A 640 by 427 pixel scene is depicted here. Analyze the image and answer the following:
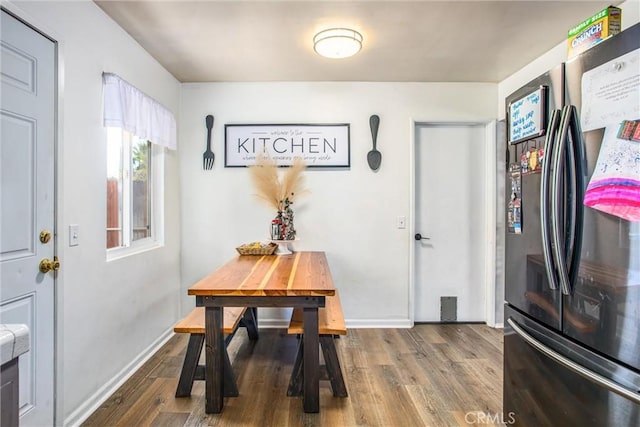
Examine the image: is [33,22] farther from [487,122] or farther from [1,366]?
[487,122]

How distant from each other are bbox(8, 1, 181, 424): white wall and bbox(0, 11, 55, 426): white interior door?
64mm

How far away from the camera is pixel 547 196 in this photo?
1.29 m

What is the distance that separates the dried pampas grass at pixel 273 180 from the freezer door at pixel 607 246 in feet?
6.91

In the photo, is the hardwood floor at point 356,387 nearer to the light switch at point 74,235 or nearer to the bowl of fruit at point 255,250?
the bowl of fruit at point 255,250

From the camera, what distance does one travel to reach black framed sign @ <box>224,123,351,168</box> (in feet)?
10.5

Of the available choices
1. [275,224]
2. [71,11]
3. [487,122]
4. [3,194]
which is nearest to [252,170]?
[275,224]

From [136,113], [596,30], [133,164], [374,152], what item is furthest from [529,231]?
[133,164]

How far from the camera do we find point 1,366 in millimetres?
729

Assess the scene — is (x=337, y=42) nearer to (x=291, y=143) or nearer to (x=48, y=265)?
(x=291, y=143)

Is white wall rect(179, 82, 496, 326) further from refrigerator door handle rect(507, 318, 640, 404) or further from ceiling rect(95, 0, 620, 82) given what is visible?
refrigerator door handle rect(507, 318, 640, 404)

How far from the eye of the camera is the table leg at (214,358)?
6.00 feet

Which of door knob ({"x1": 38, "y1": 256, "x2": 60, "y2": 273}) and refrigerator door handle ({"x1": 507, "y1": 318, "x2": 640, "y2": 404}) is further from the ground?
door knob ({"x1": 38, "y1": 256, "x2": 60, "y2": 273})

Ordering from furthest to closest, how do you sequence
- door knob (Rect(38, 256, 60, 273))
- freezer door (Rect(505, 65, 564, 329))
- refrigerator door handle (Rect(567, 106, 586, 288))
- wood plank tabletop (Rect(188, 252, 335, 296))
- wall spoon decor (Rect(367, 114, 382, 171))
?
wall spoon decor (Rect(367, 114, 382, 171)) → wood plank tabletop (Rect(188, 252, 335, 296)) → door knob (Rect(38, 256, 60, 273)) → freezer door (Rect(505, 65, 564, 329)) → refrigerator door handle (Rect(567, 106, 586, 288))

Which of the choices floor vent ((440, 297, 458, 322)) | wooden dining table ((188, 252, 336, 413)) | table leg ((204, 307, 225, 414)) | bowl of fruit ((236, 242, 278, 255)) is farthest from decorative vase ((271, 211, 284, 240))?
floor vent ((440, 297, 458, 322))
